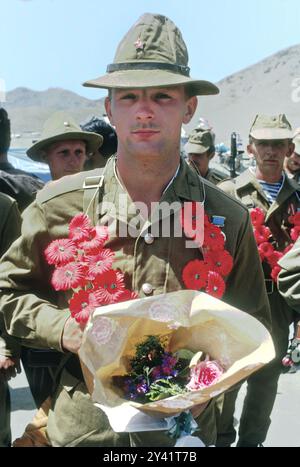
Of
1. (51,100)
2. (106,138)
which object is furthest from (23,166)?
(51,100)

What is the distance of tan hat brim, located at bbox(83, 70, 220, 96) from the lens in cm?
223

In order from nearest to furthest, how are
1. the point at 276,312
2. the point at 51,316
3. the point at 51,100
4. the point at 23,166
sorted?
1. the point at 51,316
2. the point at 276,312
3. the point at 23,166
4. the point at 51,100

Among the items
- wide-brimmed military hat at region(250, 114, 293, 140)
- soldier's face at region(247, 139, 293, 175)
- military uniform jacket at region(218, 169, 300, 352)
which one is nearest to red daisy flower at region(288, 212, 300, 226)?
military uniform jacket at region(218, 169, 300, 352)

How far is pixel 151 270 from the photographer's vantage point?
92.8 inches

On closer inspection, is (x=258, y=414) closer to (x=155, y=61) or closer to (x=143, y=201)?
(x=143, y=201)

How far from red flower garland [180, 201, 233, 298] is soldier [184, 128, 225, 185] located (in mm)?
4477

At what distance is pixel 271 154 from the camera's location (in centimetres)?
494

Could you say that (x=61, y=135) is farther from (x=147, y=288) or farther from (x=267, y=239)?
(x=147, y=288)

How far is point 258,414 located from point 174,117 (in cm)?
293

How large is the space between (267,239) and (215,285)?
2.34 m

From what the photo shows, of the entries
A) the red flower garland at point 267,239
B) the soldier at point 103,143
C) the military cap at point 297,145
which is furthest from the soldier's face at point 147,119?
the military cap at point 297,145

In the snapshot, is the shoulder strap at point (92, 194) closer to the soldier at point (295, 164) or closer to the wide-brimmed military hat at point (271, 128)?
the wide-brimmed military hat at point (271, 128)

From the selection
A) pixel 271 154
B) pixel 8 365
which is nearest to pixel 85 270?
pixel 8 365

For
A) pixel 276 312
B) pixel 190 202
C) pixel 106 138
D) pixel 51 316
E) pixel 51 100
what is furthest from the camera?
pixel 51 100
